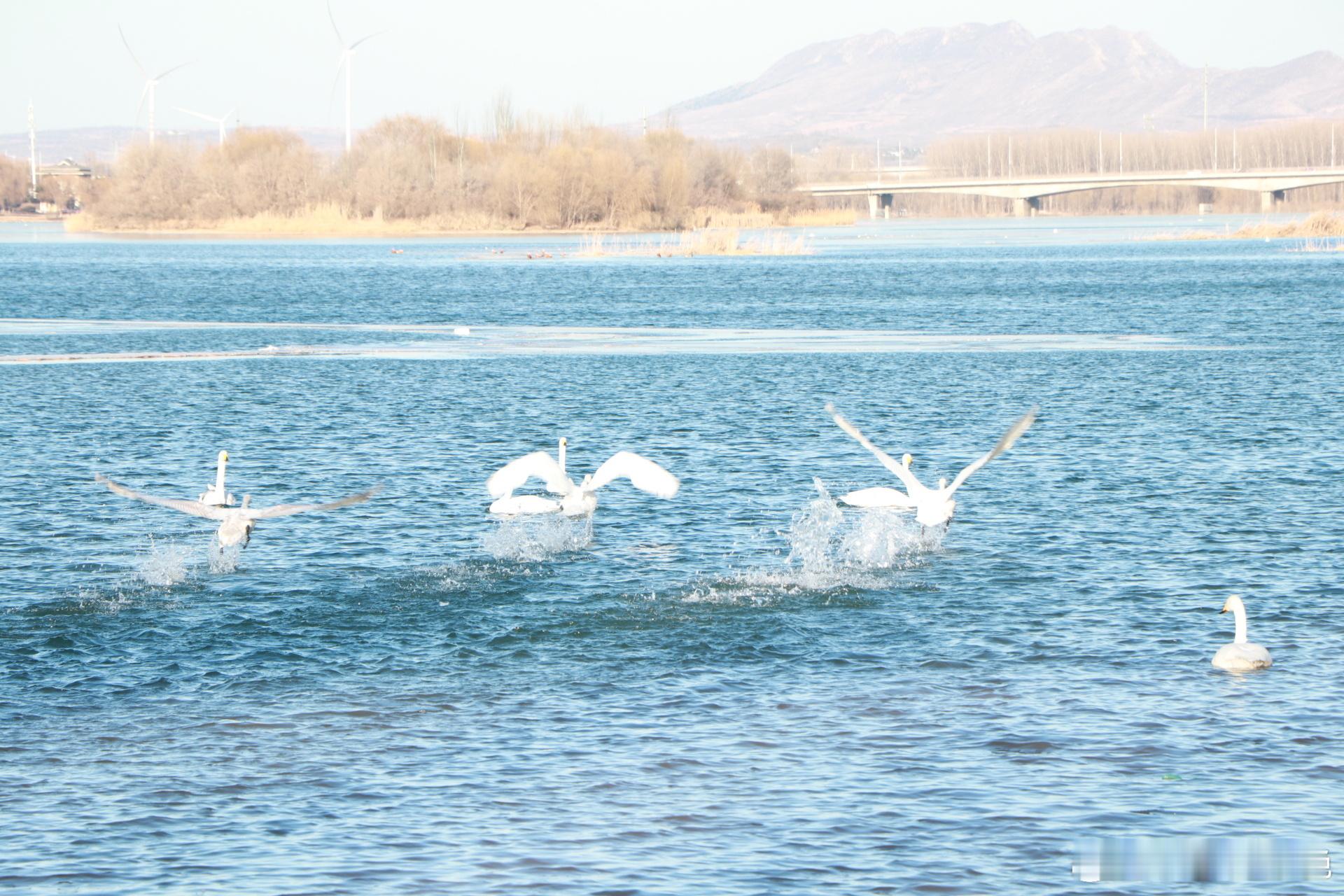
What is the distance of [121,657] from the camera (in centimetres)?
1608

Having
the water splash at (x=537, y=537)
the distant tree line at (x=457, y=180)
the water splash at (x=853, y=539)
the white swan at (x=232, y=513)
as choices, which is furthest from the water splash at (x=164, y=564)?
the distant tree line at (x=457, y=180)

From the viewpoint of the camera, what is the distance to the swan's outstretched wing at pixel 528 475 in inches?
800

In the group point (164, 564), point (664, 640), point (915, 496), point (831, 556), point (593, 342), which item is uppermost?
point (593, 342)

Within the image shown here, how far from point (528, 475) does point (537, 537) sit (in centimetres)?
159

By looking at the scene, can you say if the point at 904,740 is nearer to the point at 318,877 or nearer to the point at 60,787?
the point at 318,877

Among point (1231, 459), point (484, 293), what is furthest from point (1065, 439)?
point (484, 293)

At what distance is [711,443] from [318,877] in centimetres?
→ 2038

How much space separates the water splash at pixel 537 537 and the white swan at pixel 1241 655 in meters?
8.21

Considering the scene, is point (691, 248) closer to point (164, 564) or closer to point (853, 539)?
point (853, 539)

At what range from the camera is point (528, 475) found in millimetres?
20422

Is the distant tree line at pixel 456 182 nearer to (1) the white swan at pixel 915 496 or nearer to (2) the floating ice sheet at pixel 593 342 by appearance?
(2) the floating ice sheet at pixel 593 342

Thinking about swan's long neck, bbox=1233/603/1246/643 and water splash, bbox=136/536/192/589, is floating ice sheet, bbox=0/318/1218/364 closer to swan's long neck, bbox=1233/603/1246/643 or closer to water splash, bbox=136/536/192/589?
water splash, bbox=136/536/192/589

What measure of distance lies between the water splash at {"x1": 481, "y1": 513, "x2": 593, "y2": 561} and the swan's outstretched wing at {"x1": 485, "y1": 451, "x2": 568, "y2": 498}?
0.78m

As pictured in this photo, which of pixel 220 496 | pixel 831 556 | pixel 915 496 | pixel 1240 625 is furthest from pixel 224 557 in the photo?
pixel 1240 625
